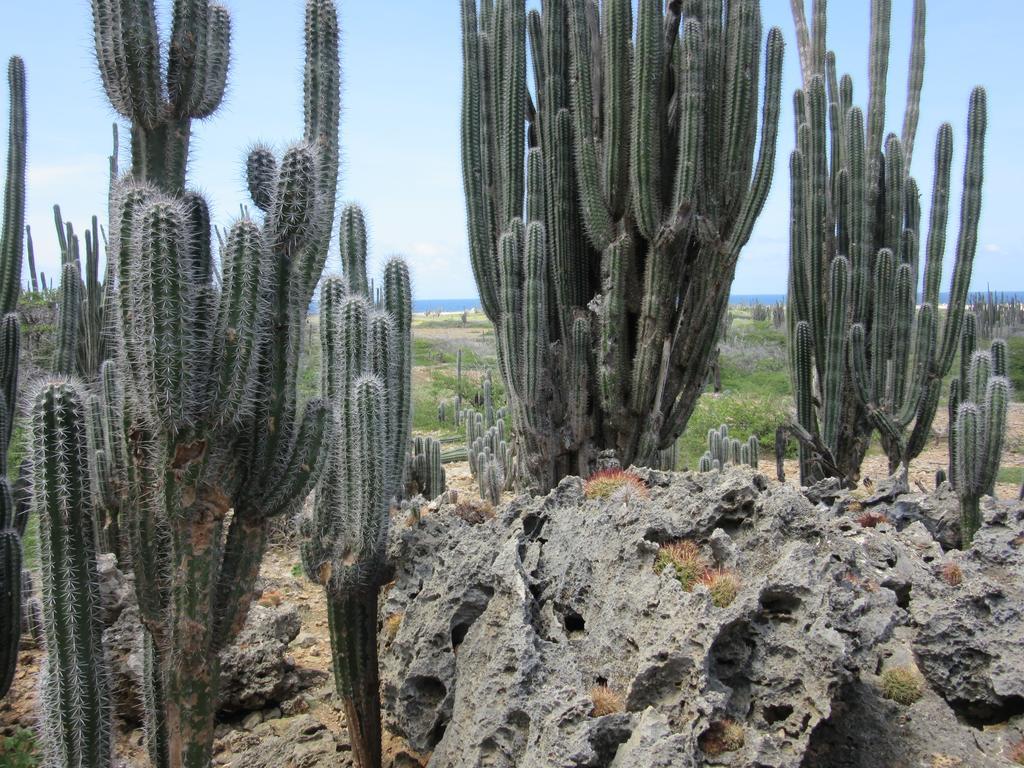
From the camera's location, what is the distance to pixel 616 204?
6773mm

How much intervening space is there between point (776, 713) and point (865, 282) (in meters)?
6.76

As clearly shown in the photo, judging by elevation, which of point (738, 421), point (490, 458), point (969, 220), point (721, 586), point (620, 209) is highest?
point (969, 220)

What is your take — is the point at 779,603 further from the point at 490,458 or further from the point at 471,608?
the point at 490,458

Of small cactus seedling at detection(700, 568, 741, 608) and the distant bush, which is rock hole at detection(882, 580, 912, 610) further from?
the distant bush

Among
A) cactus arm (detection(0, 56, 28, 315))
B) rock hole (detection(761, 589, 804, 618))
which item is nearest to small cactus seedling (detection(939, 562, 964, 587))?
rock hole (detection(761, 589, 804, 618))

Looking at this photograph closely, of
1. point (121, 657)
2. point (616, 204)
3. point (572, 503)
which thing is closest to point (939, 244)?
point (616, 204)

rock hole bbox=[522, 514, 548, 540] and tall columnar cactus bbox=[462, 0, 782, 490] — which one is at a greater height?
tall columnar cactus bbox=[462, 0, 782, 490]

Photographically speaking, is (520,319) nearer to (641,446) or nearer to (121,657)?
(641,446)

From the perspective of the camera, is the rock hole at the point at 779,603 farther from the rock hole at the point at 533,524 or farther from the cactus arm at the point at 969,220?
the cactus arm at the point at 969,220

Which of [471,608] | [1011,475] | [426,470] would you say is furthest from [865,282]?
[471,608]

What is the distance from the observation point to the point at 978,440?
21.0ft

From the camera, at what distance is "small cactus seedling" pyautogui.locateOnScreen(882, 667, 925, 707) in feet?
11.4

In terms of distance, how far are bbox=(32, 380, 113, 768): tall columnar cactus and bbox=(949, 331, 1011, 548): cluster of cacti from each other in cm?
568

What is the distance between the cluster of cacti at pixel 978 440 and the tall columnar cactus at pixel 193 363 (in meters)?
5.13
